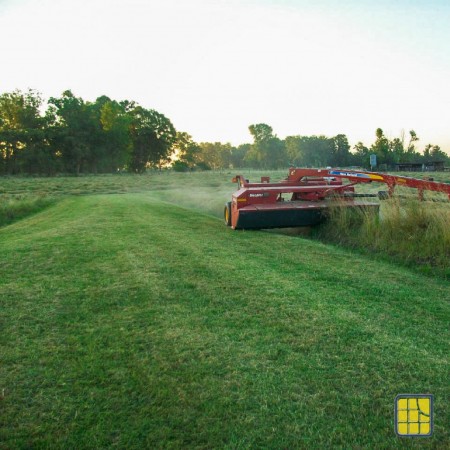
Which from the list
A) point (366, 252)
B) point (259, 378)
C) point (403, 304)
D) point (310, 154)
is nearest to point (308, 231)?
point (366, 252)

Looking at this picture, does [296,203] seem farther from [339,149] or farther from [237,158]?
[237,158]

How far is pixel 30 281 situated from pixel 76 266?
2.07 feet

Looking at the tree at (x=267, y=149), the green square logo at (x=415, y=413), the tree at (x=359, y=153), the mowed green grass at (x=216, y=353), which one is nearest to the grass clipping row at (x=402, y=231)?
the mowed green grass at (x=216, y=353)

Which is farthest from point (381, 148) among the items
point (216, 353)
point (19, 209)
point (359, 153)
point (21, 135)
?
point (216, 353)

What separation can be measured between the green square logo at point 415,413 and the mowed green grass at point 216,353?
330 mm

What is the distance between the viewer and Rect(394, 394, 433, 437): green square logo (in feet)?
5.01

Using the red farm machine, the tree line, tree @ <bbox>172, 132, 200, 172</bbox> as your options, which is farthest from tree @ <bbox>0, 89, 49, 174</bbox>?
the red farm machine

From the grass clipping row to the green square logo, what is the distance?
349 centimetres

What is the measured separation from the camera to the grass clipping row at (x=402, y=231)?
17.1 ft

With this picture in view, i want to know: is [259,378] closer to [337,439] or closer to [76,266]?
[337,439]

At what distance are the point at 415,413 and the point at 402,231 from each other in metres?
4.84

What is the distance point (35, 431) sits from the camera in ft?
6.46

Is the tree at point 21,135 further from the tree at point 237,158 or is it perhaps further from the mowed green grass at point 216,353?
the tree at point 237,158

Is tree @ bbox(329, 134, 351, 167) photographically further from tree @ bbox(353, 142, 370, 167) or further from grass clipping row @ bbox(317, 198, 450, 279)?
grass clipping row @ bbox(317, 198, 450, 279)
